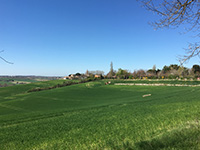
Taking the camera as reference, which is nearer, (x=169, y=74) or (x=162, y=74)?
(x=169, y=74)

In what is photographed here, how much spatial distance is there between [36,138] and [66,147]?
7.94ft

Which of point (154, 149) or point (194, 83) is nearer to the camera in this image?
point (154, 149)

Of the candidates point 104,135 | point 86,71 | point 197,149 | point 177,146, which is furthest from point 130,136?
point 86,71

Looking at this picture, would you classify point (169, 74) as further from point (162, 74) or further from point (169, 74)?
point (162, 74)

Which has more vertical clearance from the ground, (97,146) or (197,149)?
(197,149)

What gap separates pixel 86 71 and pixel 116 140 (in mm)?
123487

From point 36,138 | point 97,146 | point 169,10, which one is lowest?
point 36,138

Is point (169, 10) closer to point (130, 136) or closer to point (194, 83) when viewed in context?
point (130, 136)

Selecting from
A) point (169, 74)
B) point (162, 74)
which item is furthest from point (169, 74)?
point (162, 74)

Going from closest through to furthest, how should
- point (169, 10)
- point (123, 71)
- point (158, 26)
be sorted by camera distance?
point (169, 10), point (158, 26), point (123, 71)

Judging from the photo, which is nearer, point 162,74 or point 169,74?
point 169,74

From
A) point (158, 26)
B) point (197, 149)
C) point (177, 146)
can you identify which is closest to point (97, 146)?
point (177, 146)

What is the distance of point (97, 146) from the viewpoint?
4797 millimetres

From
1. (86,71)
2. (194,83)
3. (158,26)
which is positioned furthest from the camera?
(86,71)
